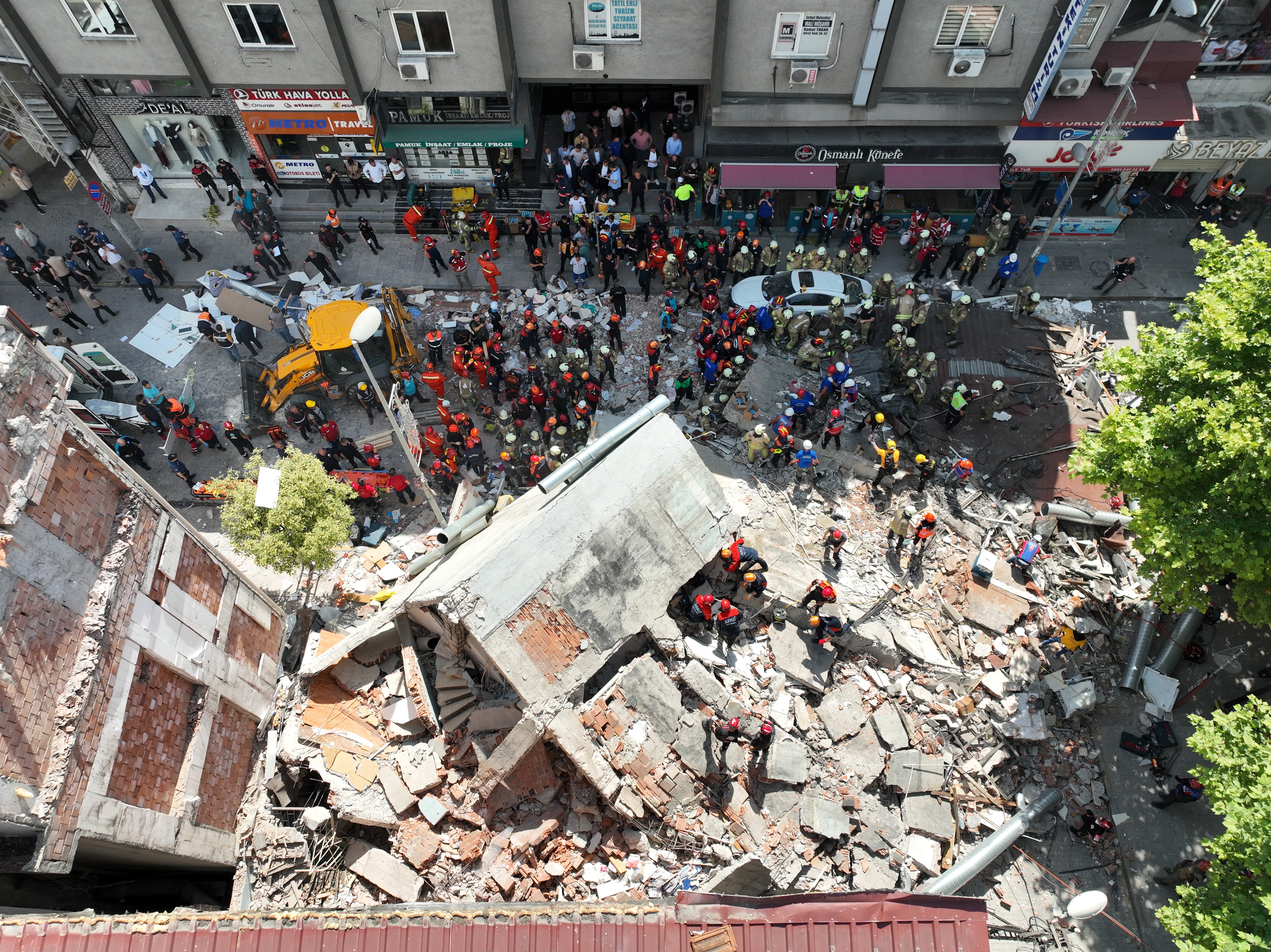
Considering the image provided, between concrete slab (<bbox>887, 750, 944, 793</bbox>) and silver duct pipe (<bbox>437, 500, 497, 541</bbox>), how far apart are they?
9713 millimetres

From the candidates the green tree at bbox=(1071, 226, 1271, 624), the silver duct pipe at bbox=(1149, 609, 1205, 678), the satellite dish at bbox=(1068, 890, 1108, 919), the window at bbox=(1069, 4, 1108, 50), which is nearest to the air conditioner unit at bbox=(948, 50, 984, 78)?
the window at bbox=(1069, 4, 1108, 50)

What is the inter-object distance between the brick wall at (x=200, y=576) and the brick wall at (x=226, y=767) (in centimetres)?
194

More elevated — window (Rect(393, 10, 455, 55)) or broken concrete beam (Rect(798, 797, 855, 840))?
window (Rect(393, 10, 455, 55))

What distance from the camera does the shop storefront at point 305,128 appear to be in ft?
77.3

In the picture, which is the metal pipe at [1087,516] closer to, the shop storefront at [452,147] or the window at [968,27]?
the window at [968,27]

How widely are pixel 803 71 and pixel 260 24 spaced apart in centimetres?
1525

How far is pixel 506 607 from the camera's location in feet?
45.1

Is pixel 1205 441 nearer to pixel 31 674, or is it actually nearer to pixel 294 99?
pixel 31 674

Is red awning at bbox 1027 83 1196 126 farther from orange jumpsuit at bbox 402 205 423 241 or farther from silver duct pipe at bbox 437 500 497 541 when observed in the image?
silver duct pipe at bbox 437 500 497 541

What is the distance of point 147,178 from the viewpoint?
25.4 m

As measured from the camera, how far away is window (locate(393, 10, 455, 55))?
21344 mm

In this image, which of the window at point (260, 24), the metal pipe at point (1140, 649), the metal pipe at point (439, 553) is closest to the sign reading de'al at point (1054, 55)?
the metal pipe at point (1140, 649)

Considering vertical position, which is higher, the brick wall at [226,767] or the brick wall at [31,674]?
the brick wall at [31,674]

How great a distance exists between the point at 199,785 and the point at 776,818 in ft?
33.4
